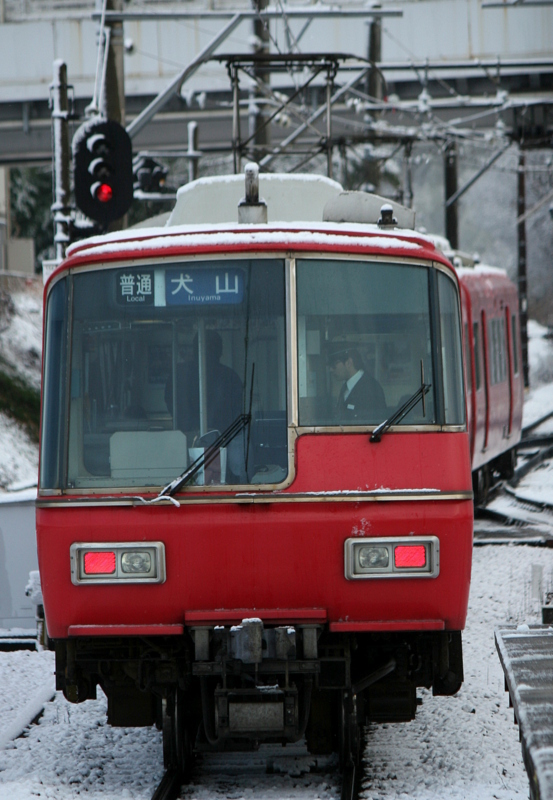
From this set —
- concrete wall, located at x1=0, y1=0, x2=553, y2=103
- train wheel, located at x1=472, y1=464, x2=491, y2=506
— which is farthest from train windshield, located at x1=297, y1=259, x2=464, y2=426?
concrete wall, located at x1=0, y1=0, x2=553, y2=103

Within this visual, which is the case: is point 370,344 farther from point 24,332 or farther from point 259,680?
point 24,332

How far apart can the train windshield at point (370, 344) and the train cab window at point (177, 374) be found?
142mm

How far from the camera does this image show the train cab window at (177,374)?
590 centimetres

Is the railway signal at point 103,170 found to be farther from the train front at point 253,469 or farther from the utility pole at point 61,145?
the train front at point 253,469

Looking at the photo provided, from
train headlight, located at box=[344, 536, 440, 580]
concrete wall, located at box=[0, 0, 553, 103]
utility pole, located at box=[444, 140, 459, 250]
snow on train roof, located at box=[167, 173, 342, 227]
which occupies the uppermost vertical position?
concrete wall, located at box=[0, 0, 553, 103]

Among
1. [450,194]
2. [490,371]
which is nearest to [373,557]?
[490,371]

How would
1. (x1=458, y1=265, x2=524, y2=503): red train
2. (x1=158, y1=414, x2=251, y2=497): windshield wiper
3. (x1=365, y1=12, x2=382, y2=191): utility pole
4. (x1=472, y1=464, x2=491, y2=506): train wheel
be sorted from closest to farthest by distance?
(x1=158, y1=414, x2=251, y2=497): windshield wiper
(x1=458, y1=265, x2=524, y2=503): red train
(x1=472, y1=464, x2=491, y2=506): train wheel
(x1=365, y1=12, x2=382, y2=191): utility pole

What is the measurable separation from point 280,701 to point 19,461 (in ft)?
53.1

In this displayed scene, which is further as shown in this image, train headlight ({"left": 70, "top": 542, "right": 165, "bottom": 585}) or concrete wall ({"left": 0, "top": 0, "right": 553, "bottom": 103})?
concrete wall ({"left": 0, "top": 0, "right": 553, "bottom": 103})

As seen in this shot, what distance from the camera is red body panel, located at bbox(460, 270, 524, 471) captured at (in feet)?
45.5

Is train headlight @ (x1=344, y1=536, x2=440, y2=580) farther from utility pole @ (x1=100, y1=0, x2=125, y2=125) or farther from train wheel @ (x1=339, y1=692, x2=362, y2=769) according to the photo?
utility pole @ (x1=100, y1=0, x2=125, y2=125)

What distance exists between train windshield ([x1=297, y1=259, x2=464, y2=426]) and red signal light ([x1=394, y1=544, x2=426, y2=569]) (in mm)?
562

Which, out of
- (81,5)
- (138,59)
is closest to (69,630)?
(138,59)

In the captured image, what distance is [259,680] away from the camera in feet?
19.7
